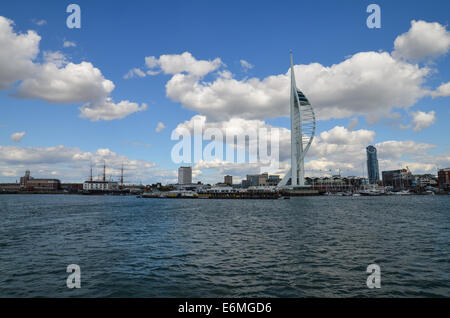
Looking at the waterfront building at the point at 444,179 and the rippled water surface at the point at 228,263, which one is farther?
the waterfront building at the point at 444,179

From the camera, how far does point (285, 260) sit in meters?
17.7

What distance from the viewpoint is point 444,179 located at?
627 feet

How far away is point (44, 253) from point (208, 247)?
39.0 ft

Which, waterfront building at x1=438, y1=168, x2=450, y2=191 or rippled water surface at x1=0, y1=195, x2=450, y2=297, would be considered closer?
rippled water surface at x1=0, y1=195, x2=450, y2=297

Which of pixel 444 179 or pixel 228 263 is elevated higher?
pixel 444 179

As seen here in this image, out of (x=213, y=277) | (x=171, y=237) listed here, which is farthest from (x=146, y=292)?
(x=171, y=237)

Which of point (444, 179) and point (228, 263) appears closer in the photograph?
point (228, 263)

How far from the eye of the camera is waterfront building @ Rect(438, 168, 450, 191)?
609ft

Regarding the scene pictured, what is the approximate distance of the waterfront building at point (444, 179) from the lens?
609 ft
